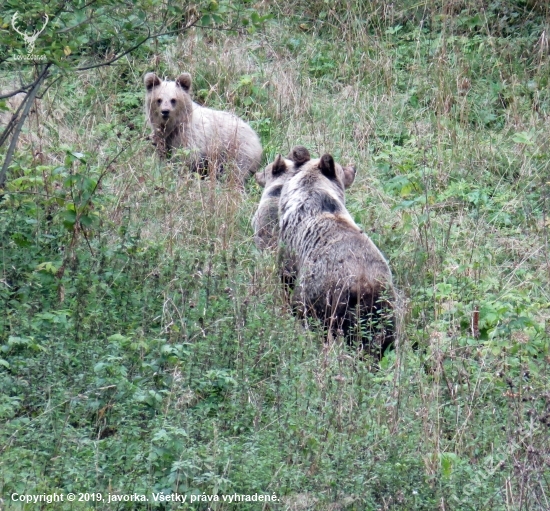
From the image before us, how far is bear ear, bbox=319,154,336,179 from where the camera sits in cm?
817

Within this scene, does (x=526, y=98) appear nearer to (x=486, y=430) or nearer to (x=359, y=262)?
(x=359, y=262)

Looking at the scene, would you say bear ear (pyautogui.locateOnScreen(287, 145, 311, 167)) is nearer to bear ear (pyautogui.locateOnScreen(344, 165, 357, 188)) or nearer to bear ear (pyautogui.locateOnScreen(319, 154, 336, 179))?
bear ear (pyautogui.locateOnScreen(319, 154, 336, 179))

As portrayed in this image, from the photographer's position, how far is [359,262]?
703 centimetres

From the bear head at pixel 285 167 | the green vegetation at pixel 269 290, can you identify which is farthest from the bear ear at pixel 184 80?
the bear head at pixel 285 167

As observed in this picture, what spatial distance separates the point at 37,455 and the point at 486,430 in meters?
2.38

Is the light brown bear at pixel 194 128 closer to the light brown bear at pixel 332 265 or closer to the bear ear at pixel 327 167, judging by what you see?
the bear ear at pixel 327 167

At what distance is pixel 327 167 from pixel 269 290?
148cm

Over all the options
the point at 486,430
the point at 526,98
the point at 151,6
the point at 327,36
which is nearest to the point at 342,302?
the point at 486,430

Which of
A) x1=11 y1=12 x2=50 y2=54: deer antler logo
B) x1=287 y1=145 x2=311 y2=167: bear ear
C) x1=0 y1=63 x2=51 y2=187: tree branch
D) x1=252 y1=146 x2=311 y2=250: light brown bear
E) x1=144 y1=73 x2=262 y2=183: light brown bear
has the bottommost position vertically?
x1=144 y1=73 x2=262 y2=183: light brown bear

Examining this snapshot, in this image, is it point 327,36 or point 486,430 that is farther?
point 327,36

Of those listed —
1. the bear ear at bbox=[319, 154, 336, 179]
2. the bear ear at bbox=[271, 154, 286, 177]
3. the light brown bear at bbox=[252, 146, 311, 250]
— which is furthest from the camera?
the bear ear at bbox=[271, 154, 286, 177]

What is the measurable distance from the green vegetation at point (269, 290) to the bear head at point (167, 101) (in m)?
0.25

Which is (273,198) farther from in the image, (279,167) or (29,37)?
(29,37)

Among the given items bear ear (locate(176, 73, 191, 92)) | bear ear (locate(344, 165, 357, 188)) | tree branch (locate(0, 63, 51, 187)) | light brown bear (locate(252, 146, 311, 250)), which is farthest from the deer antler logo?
bear ear (locate(176, 73, 191, 92))
